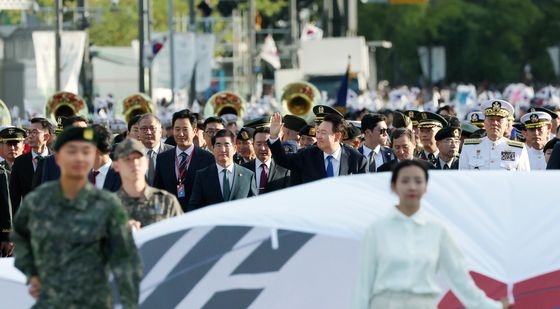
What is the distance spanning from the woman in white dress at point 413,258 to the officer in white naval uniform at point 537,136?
866 centimetres

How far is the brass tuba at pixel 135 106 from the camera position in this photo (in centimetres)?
2781

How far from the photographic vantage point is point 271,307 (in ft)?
37.2

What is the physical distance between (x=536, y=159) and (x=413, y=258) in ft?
30.0

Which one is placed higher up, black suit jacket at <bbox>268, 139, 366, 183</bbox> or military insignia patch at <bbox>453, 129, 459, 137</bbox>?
military insignia patch at <bbox>453, 129, 459, 137</bbox>

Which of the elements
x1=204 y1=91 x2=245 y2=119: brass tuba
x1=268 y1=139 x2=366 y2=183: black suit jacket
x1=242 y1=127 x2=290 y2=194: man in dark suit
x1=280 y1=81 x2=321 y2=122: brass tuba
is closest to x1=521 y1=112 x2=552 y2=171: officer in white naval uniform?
x1=268 y1=139 x2=366 y2=183: black suit jacket

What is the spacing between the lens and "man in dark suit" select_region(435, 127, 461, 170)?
55.6 feet

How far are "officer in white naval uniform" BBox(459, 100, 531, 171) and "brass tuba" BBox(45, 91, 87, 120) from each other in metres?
12.2

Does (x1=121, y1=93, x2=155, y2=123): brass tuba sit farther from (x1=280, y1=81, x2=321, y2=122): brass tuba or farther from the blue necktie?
the blue necktie

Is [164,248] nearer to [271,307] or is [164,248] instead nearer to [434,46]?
[271,307]

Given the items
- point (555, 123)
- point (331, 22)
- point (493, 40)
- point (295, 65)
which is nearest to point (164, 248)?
point (555, 123)

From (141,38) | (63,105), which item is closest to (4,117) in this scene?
(63,105)

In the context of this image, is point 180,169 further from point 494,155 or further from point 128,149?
point 128,149

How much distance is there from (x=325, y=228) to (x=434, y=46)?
88.4 metres

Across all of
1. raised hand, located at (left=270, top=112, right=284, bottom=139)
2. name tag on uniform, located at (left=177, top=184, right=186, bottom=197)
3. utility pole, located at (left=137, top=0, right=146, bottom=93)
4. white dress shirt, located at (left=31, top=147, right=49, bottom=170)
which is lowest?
name tag on uniform, located at (left=177, top=184, right=186, bottom=197)
